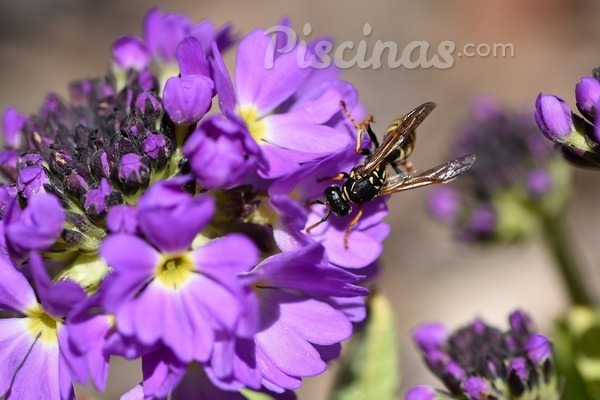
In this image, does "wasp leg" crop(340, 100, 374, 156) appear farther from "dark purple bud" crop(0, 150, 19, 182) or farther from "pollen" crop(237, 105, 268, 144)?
"dark purple bud" crop(0, 150, 19, 182)

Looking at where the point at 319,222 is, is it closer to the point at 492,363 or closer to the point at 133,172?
the point at 133,172

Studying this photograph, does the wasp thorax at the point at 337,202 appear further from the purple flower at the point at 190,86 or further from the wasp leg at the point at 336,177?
the purple flower at the point at 190,86

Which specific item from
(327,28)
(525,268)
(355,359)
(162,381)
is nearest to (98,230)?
(162,381)

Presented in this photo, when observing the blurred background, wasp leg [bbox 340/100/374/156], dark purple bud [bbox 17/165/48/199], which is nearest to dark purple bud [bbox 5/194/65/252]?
dark purple bud [bbox 17/165/48/199]

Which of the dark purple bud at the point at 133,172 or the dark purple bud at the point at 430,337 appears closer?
the dark purple bud at the point at 133,172

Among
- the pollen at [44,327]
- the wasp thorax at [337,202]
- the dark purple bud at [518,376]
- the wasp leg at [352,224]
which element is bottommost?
the dark purple bud at [518,376]

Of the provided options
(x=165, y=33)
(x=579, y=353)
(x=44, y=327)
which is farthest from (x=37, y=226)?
(x=579, y=353)

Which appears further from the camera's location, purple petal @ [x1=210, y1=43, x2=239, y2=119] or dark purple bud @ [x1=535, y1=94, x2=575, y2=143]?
dark purple bud @ [x1=535, y1=94, x2=575, y2=143]

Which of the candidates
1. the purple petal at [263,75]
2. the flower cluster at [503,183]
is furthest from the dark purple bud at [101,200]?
→ the flower cluster at [503,183]
